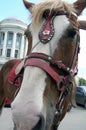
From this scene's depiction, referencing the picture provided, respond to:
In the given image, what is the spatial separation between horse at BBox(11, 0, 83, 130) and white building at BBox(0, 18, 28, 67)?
58.7 m

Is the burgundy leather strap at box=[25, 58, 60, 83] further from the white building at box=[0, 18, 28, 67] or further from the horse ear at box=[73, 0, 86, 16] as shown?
the white building at box=[0, 18, 28, 67]

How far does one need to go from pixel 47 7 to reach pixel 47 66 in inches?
24.9

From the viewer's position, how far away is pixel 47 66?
2.66 metres

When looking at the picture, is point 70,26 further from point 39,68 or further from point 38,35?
point 39,68

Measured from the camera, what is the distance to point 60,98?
289 centimetres

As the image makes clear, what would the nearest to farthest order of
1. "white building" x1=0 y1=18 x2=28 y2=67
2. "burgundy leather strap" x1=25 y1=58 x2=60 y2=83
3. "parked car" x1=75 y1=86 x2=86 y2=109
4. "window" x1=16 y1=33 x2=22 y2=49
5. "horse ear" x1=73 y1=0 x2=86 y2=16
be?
1. "burgundy leather strap" x1=25 y1=58 x2=60 y2=83
2. "horse ear" x1=73 y1=0 x2=86 y2=16
3. "parked car" x1=75 y1=86 x2=86 y2=109
4. "white building" x1=0 y1=18 x2=28 y2=67
5. "window" x1=16 y1=33 x2=22 y2=49

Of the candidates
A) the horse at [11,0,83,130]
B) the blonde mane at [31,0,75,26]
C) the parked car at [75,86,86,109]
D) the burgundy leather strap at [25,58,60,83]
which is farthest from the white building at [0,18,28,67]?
the burgundy leather strap at [25,58,60,83]

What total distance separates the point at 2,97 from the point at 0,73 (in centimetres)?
48

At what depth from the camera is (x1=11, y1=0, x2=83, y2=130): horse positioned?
2.39m

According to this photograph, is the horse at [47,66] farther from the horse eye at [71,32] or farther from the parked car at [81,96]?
the parked car at [81,96]

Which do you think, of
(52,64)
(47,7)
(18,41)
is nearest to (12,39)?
(18,41)

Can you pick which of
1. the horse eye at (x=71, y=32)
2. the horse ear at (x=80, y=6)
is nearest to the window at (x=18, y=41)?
the horse ear at (x=80, y=6)

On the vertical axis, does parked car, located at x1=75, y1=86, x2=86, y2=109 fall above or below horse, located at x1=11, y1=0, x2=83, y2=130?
below

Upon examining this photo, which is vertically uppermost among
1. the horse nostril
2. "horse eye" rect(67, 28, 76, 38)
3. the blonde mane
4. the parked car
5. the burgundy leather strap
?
the blonde mane
